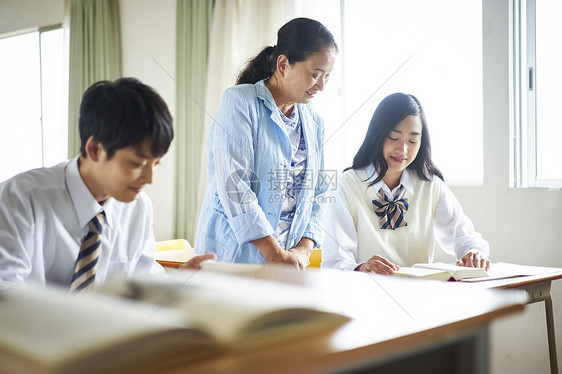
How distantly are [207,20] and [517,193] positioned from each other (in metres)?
Result: 1.86

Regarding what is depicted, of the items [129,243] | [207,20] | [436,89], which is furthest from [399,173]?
[207,20]

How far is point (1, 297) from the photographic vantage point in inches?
14.0

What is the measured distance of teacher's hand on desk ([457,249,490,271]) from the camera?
145 centimetres

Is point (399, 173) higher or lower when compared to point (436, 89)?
lower

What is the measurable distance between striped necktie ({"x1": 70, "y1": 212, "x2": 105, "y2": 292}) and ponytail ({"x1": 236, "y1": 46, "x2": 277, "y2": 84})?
0.73 meters

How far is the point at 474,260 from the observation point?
1461mm

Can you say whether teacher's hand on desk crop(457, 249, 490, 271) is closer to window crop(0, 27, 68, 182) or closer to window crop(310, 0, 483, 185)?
window crop(310, 0, 483, 185)

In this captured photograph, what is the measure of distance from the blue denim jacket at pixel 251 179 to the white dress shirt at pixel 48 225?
33cm

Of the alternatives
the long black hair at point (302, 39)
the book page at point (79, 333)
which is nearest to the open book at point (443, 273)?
the long black hair at point (302, 39)

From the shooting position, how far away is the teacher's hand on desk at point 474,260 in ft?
4.74

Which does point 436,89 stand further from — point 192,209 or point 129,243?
point 129,243

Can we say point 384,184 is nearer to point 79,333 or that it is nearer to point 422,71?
point 422,71

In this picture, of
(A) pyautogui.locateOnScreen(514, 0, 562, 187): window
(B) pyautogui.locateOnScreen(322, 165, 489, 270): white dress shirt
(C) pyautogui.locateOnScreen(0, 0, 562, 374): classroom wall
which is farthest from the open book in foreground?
(A) pyautogui.locateOnScreen(514, 0, 562, 187): window

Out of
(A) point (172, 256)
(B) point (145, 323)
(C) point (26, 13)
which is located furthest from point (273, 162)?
(C) point (26, 13)
